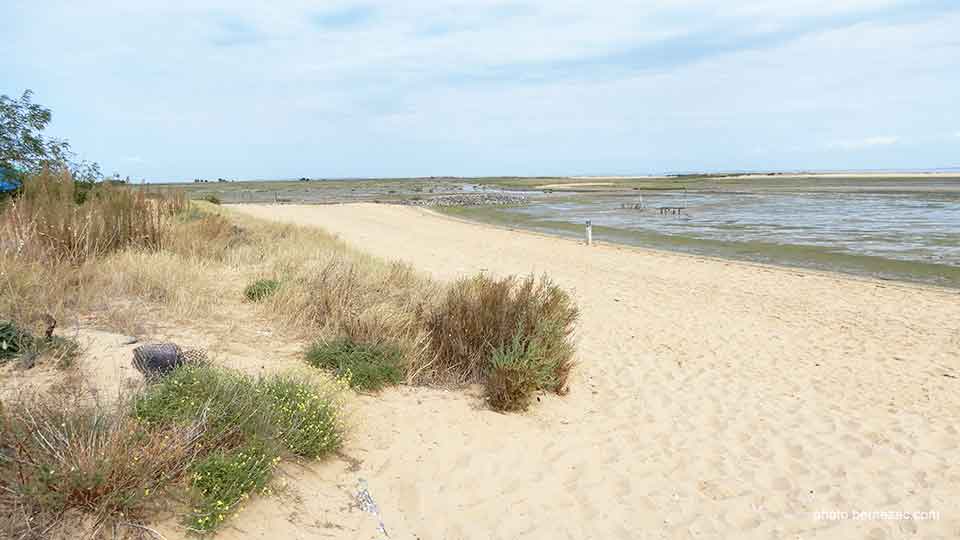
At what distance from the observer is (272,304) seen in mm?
7809

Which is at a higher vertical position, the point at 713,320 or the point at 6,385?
the point at 6,385

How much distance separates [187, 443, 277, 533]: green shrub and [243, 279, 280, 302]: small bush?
4.23m

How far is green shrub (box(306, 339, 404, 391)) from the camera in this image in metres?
6.23

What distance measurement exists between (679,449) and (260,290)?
523 centimetres

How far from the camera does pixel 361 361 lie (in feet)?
20.9

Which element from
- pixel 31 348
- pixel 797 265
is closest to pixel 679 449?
pixel 31 348

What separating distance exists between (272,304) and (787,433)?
5.71 meters

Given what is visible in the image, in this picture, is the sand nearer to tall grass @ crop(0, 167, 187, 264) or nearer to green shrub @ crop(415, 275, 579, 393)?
green shrub @ crop(415, 275, 579, 393)

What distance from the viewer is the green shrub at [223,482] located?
3.65m

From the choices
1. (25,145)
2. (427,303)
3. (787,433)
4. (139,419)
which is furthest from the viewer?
(25,145)

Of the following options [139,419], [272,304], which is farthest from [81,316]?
[139,419]

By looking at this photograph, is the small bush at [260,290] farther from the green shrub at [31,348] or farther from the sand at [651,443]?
the green shrub at [31,348]

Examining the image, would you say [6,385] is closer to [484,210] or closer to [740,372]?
[740,372]

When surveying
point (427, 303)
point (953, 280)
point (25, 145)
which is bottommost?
point (953, 280)
